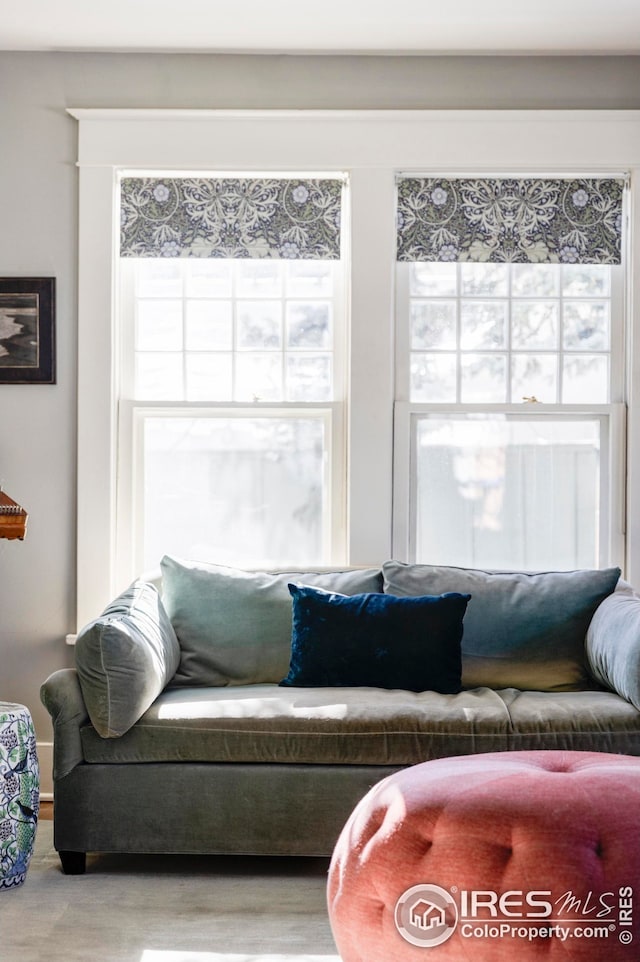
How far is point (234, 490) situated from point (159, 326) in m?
0.77

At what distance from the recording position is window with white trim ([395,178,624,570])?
4.15 meters

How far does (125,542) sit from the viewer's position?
4.17m

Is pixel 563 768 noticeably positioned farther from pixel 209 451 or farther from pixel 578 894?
pixel 209 451

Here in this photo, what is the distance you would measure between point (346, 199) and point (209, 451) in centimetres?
120

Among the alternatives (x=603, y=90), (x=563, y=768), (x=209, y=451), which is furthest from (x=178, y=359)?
(x=563, y=768)

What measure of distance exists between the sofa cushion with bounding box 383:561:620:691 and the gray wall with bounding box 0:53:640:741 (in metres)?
1.49

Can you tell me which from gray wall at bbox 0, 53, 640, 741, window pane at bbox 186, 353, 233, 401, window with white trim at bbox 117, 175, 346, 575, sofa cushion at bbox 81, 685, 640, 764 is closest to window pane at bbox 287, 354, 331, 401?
window with white trim at bbox 117, 175, 346, 575

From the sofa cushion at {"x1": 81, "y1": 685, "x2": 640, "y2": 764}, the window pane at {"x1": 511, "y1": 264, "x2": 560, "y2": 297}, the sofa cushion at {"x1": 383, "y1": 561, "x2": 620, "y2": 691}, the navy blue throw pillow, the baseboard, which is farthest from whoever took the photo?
the window pane at {"x1": 511, "y1": 264, "x2": 560, "y2": 297}

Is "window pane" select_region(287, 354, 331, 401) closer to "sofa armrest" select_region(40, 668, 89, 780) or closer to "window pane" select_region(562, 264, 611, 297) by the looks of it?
"window pane" select_region(562, 264, 611, 297)

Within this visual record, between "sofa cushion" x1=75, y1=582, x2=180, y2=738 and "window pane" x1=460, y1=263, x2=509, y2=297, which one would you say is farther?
"window pane" x1=460, y1=263, x2=509, y2=297

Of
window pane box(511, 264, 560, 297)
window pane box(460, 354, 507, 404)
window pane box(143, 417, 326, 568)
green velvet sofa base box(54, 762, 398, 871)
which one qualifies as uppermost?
window pane box(511, 264, 560, 297)

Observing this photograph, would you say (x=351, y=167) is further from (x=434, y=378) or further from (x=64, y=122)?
(x=64, y=122)

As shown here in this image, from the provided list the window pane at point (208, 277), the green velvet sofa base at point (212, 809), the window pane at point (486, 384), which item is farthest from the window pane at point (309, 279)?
the green velvet sofa base at point (212, 809)

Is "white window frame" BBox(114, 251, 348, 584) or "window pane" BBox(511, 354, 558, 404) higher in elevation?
"window pane" BBox(511, 354, 558, 404)
